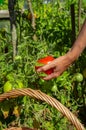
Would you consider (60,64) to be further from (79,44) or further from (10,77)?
(10,77)

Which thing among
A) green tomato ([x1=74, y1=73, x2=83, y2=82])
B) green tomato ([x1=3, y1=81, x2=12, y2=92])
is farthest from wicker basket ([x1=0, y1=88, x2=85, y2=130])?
green tomato ([x1=74, y1=73, x2=83, y2=82])

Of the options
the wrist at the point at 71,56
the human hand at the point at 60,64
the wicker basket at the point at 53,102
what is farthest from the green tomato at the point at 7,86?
the wrist at the point at 71,56

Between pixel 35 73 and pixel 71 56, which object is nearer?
pixel 71 56

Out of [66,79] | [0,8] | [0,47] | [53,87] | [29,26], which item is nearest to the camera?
[53,87]

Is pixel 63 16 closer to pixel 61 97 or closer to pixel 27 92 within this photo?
pixel 61 97

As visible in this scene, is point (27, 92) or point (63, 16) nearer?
point (27, 92)

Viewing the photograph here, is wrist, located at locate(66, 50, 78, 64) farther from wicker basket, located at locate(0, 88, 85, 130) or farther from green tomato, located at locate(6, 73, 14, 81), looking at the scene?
green tomato, located at locate(6, 73, 14, 81)

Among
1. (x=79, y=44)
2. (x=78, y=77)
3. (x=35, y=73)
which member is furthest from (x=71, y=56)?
(x=78, y=77)

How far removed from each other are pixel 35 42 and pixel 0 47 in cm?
55

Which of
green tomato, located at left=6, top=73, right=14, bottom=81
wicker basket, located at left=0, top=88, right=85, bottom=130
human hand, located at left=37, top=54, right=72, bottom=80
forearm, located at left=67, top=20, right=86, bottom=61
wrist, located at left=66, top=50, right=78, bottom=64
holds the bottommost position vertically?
green tomato, located at left=6, top=73, right=14, bottom=81

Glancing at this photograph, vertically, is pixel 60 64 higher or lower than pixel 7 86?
higher

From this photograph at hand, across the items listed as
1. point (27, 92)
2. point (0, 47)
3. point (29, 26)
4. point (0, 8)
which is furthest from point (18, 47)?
point (0, 8)

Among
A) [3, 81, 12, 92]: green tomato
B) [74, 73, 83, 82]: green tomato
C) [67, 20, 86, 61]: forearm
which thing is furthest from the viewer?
[74, 73, 83, 82]: green tomato

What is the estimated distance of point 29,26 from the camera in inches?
98.5
